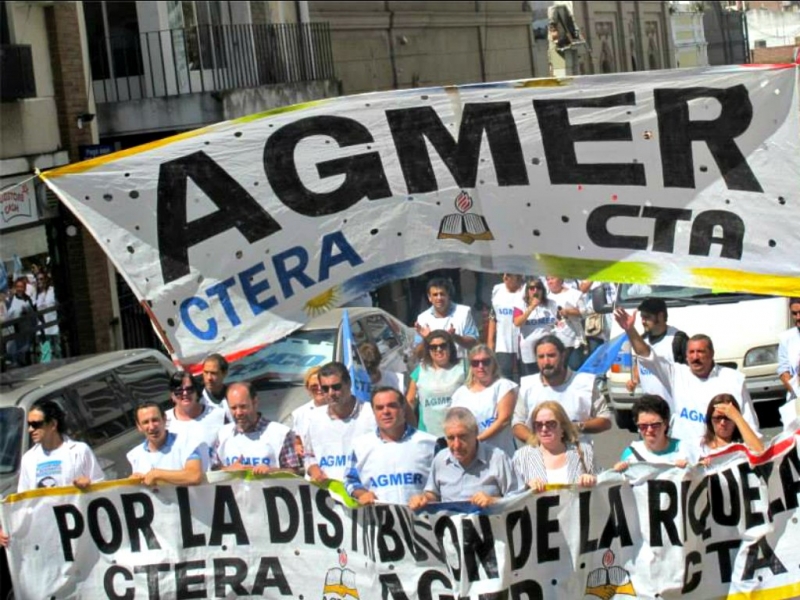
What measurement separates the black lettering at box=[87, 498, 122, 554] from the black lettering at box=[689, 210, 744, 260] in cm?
337

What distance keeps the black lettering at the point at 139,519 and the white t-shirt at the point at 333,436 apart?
919 mm

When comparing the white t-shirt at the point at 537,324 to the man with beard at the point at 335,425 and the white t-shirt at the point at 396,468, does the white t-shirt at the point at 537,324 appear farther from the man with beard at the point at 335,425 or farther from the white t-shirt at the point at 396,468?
the white t-shirt at the point at 396,468

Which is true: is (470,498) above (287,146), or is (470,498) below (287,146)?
below

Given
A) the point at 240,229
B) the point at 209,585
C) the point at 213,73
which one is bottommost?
the point at 209,585

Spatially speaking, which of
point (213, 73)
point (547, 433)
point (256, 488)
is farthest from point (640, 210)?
point (213, 73)

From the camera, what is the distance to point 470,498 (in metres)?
6.75

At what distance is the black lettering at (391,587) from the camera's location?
6.91m

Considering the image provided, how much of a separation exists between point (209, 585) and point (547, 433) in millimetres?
1987

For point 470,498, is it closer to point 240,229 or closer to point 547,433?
point 547,433

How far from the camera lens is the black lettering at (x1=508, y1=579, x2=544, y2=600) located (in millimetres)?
6707

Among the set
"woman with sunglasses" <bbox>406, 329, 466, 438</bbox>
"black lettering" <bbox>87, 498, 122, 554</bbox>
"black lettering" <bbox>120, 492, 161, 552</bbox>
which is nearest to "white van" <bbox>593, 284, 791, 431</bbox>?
"woman with sunglasses" <bbox>406, 329, 466, 438</bbox>

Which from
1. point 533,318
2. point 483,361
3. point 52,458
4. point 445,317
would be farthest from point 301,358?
point 52,458

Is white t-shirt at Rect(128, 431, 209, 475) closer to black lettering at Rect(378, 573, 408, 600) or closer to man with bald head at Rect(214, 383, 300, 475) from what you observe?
man with bald head at Rect(214, 383, 300, 475)

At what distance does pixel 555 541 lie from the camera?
6777 mm
